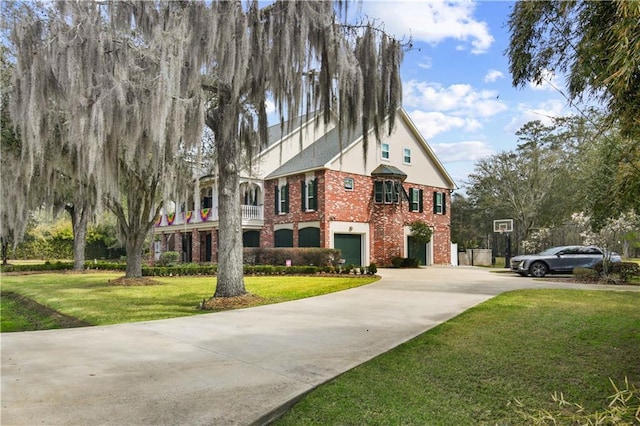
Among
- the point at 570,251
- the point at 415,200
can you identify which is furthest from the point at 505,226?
the point at 570,251

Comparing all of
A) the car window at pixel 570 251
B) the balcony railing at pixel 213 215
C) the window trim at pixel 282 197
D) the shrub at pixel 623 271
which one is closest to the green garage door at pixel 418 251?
the window trim at pixel 282 197

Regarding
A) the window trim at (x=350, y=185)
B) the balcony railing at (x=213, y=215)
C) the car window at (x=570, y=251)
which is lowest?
the car window at (x=570, y=251)

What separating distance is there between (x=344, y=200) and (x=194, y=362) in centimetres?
1757

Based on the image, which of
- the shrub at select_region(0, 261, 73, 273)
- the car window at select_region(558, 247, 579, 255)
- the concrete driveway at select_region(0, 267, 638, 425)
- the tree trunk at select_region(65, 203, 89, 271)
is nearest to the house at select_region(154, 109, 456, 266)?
the tree trunk at select_region(65, 203, 89, 271)

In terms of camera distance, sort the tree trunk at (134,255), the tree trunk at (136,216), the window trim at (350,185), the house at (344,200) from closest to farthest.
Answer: the tree trunk at (136,216) → the tree trunk at (134,255) → the house at (344,200) → the window trim at (350,185)

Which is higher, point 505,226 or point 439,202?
point 439,202

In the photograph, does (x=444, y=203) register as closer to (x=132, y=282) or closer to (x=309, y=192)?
(x=309, y=192)

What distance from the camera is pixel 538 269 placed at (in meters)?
17.0

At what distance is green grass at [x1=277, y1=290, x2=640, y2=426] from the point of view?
3559mm

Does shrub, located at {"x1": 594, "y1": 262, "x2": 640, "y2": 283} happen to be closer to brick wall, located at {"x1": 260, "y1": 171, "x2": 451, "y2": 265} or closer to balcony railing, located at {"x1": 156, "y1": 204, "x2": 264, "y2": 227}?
brick wall, located at {"x1": 260, "y1": 171, "x2": 451, "y2": 265}

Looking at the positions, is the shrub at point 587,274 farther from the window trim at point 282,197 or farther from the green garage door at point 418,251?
the window trim at point 282,197

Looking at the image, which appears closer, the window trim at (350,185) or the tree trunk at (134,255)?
the tree trunk at (134,255)

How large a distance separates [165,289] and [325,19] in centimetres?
904

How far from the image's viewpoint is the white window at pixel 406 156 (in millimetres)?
24913
